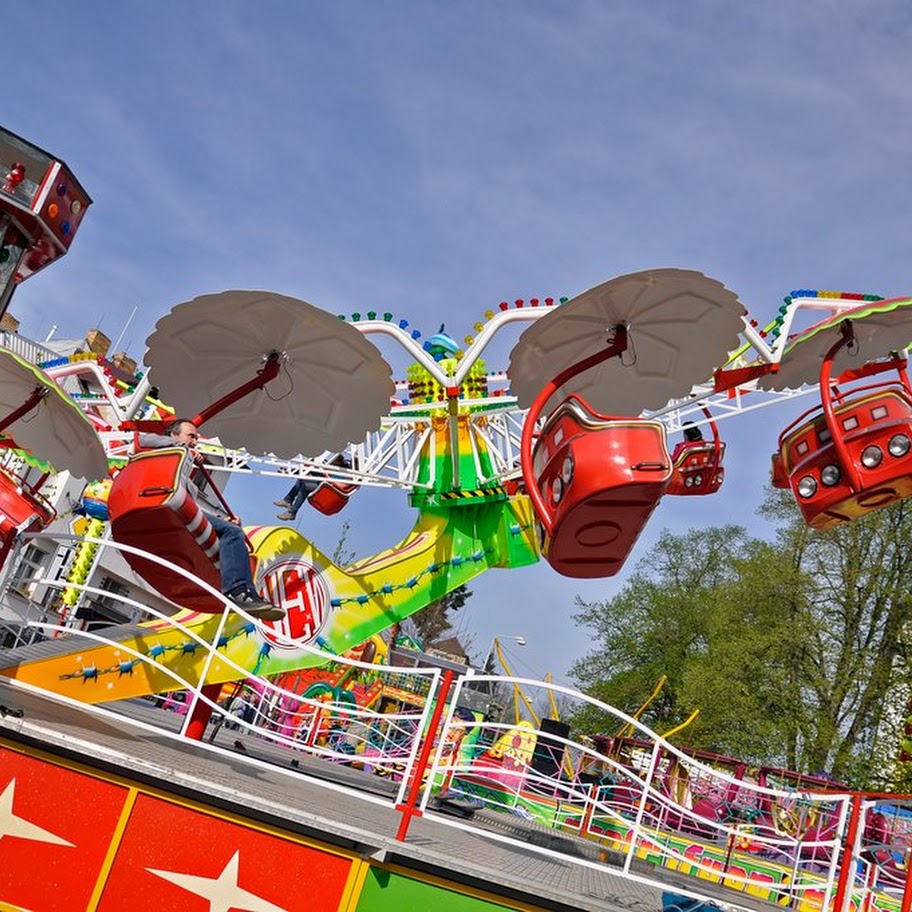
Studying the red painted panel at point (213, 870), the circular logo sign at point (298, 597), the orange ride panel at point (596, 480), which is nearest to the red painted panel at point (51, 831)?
the red painted panel at point (213, 870)

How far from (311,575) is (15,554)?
4.17 metres

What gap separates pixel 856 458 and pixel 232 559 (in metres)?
4.21

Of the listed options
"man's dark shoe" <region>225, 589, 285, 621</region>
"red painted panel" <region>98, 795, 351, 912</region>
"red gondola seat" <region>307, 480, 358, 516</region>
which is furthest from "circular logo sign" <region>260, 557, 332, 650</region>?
"red painted panel" <region>98, 795, 351, 912</region>

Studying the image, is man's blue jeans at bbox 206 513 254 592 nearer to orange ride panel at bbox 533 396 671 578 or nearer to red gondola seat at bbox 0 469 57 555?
red gondola seat at bbox 0 469 57 555

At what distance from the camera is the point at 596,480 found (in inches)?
207

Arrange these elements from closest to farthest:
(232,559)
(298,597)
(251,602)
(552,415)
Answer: (552,415)
(251,602)
(232,559)
(298,597)

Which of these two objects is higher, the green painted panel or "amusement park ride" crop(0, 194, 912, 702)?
"amusement park ride" crop(0, 194, 912, 702)

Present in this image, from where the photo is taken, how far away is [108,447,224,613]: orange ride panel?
19.2 feet

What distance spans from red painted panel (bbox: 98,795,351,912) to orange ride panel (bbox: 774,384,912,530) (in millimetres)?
3903

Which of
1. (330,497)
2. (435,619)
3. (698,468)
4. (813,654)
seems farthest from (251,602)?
(435,619)

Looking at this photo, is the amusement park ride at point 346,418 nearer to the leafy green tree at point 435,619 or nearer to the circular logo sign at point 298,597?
the circular logo sign at point 298,597

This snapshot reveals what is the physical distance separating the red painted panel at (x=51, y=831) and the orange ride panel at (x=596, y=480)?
109 inches

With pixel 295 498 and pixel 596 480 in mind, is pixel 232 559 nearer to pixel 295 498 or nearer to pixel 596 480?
pixel 596 480

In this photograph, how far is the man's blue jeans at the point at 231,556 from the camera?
21.2 feet
